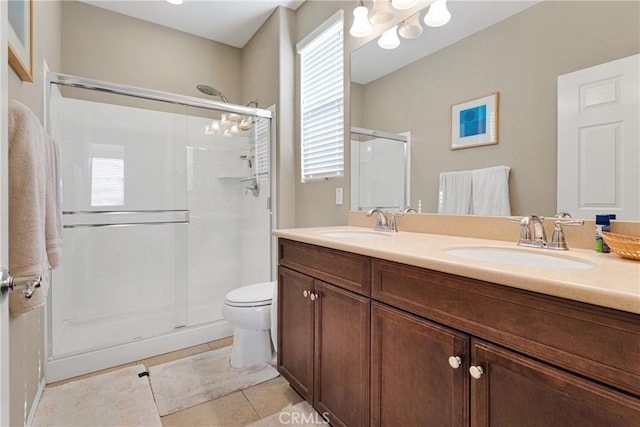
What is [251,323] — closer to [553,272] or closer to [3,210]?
[3,210]

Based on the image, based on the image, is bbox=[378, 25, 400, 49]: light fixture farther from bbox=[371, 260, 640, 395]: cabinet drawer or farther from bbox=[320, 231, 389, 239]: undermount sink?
bbox=[371, 260, 640, 395]: cabinet drawer

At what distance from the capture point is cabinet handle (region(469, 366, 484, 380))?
31.0 inches

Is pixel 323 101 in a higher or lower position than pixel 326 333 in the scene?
higher

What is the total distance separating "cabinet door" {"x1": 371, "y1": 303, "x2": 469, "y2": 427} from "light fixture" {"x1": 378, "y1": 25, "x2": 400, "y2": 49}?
1.42 metres

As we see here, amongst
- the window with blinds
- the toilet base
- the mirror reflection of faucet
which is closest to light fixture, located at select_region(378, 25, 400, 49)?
the window with blinds

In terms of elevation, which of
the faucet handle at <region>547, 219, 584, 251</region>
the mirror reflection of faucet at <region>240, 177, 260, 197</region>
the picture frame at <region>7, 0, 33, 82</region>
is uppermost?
the picture frame at <region>7, 0, 33, 82</region>

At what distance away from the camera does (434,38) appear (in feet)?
5.06

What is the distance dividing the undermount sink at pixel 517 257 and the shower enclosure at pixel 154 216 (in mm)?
1783

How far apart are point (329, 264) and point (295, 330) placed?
473 mm

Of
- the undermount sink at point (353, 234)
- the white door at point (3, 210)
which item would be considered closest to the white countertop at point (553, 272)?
the undermount sink at point (353, 234)

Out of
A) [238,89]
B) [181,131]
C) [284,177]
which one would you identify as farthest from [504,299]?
[238,89]

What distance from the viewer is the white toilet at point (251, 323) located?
1.90 m

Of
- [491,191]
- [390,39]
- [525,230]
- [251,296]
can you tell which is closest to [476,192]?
[491,191]

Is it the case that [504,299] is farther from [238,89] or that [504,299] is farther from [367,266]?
[238,89]
